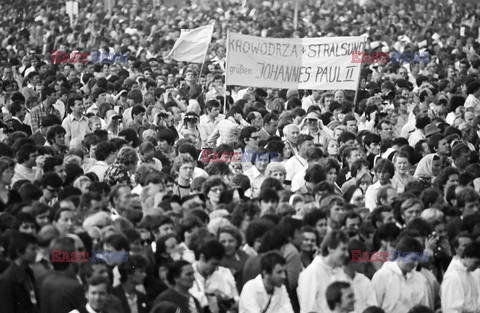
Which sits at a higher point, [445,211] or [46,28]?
[445,211]

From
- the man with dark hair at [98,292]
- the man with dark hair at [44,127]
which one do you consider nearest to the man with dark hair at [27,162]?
the man with dark hair at [44,127]

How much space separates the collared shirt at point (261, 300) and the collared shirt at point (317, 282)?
203 mm

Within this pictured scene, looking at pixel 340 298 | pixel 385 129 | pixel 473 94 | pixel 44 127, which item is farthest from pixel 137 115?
pixel 340 298

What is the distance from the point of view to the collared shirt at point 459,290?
8.22 meters

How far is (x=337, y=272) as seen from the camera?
315 inches

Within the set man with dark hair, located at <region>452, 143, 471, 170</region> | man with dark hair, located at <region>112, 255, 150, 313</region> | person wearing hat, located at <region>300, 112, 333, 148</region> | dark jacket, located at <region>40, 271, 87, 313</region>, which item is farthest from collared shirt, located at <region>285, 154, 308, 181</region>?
dark jacket, located at <region>40, 271, 87, 313</region>

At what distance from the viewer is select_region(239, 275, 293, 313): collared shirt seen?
25.4 feet

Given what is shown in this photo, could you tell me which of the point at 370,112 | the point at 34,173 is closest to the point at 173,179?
the point at 34,173

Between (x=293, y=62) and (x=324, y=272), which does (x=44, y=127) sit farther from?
(x=324, y=272)

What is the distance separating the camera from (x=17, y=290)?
7.79 m

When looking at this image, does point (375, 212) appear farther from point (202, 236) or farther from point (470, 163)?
point (470, 163)

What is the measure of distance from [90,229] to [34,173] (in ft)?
9.71

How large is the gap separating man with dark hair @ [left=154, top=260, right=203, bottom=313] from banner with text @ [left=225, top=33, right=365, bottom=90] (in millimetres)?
8980

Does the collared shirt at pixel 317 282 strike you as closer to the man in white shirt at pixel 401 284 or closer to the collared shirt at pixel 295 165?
the man in white shirt at pixel 401 284
